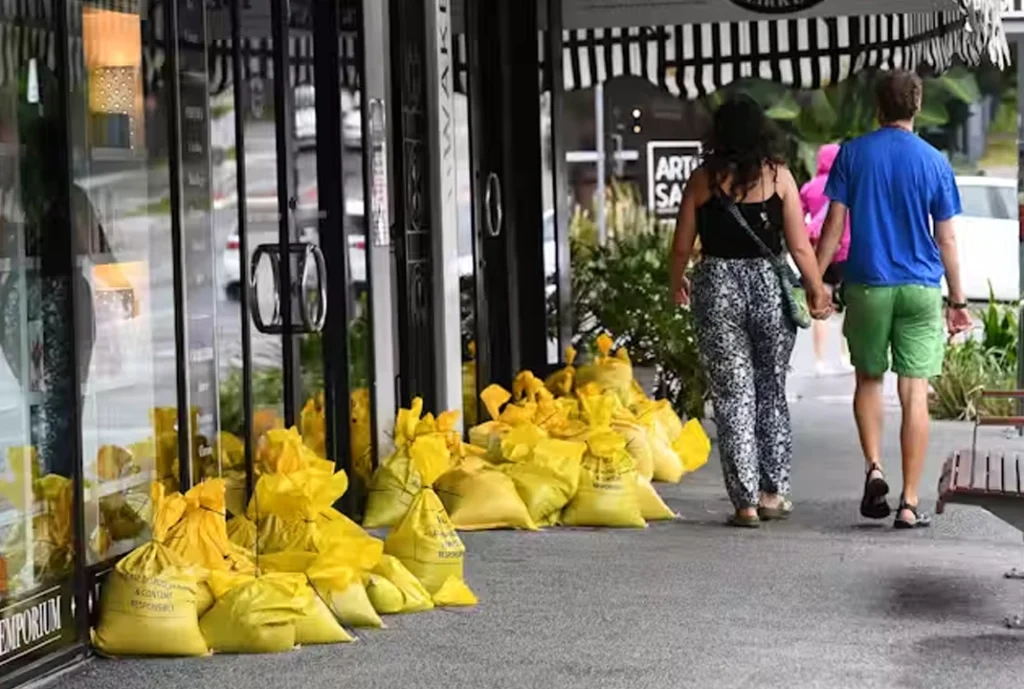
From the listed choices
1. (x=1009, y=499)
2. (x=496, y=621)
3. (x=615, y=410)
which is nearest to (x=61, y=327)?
(x=496, y=621)

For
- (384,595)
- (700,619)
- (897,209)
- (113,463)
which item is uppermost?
(897,209)

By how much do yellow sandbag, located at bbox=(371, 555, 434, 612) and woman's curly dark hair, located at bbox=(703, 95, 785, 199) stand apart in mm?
2409

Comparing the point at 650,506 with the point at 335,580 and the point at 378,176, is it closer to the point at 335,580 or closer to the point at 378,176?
the point at 378,176

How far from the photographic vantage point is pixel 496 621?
6559 millimetres

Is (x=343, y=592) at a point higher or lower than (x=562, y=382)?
lower

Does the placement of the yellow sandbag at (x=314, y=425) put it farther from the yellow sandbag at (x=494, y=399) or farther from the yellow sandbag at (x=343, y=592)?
the yellow sandbag at (x=343, y=592)

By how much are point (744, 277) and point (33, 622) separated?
3.58 m

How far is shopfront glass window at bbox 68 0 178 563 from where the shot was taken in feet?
19.6

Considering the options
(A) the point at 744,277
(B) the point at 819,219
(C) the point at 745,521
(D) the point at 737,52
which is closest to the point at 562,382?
(C) the point at 745,521

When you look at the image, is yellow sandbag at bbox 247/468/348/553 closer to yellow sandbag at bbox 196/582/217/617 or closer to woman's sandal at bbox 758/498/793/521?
yellow sandbag at bbox 196/582/217/617

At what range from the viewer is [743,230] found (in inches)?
323

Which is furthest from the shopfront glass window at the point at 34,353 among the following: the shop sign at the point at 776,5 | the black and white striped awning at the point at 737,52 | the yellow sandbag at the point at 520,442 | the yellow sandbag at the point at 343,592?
the black and white striped awning at the point at 737,52

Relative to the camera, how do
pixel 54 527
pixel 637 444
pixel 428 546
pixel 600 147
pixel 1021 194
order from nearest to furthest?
pixel 54 527 < pixel 428 546 < pixel 637 444 < pixel 1021 194 < pixel 600 147

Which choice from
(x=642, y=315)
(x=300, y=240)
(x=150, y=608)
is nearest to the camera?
(x=150, y=608)
